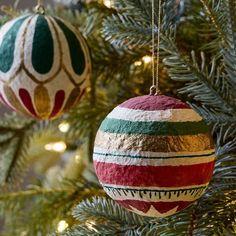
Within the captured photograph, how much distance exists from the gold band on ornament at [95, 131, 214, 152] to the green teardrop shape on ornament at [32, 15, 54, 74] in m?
0.15

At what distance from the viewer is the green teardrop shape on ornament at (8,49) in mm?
506

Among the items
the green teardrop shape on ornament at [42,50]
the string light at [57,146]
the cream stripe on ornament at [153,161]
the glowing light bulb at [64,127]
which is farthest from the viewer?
the string light at [57,146]

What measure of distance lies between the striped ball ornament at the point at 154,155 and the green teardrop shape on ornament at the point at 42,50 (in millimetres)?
143

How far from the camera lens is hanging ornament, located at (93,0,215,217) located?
362 mm

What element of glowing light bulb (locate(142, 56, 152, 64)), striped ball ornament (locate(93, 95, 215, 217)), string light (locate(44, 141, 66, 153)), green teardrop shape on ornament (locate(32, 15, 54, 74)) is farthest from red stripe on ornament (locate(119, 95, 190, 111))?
string light (locate(44, 141, 66, 153))

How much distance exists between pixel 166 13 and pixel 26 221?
42cm

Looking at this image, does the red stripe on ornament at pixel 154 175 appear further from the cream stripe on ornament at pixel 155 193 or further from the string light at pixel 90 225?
the string light at pixel 90 225

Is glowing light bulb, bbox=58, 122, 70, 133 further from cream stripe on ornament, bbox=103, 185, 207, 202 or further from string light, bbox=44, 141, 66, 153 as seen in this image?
cream stripe on ornament, bbox=103, 185, 207, 202

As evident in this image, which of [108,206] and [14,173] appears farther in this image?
[14,173]

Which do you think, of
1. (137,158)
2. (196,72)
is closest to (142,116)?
(137,158)

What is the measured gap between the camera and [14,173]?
0.77 m

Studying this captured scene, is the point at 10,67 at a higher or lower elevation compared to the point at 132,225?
higher

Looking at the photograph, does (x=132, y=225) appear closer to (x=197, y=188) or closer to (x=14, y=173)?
(x=197, y=188)

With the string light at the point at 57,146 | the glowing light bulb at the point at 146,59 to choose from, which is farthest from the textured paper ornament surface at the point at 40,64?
the string light at the point at 57,146
